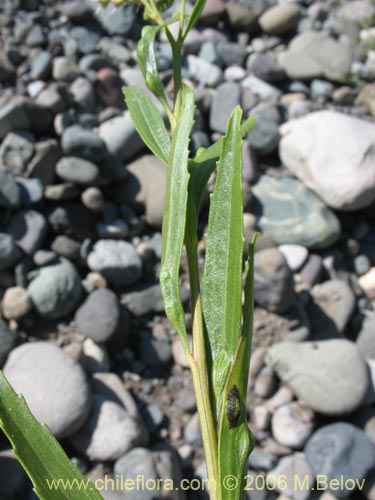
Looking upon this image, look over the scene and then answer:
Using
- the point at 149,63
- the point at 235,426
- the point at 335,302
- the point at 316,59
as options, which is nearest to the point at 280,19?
the point at 316,59

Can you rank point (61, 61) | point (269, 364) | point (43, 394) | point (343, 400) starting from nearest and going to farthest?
point (43, 394), point (343, 400), point (269, 364), point (61, 61)

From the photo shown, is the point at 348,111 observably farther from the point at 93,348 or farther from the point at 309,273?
the point at 93,348

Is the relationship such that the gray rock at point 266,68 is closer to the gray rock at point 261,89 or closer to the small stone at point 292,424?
the gray rock at point 261,89

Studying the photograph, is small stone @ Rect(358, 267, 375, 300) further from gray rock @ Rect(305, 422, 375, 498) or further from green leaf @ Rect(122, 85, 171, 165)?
green leaf @ Rect(122, 85, 171, 165)

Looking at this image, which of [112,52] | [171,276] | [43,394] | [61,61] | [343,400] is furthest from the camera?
[112,52]

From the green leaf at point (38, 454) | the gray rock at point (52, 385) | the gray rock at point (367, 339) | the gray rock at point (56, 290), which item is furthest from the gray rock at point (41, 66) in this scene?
the green leaf at point (38, 454)

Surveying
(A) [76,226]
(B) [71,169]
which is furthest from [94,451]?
(B) [71,169]
